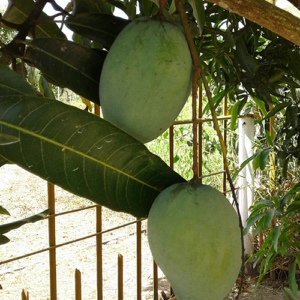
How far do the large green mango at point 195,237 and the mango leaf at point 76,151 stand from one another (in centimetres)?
4

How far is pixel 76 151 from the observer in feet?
1.39

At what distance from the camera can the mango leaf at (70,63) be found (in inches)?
21.8

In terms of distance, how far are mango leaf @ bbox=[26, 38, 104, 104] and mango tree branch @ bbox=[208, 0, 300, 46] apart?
7.5 inches

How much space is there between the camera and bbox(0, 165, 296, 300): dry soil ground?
2.66 meters

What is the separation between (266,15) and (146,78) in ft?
0.52

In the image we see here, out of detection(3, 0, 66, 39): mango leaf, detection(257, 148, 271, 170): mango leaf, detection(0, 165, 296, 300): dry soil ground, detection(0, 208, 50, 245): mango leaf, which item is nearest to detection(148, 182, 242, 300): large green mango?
detection(0, 208, 50, 245): mango leaf

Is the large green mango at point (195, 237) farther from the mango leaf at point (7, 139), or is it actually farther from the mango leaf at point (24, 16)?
the mango leaf at point (24, 16)

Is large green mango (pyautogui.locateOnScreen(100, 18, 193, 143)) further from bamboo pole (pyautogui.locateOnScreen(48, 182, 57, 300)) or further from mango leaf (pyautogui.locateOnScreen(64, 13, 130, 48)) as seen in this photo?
bamboo pole (pyautogui.locateOnScreen(48, 182, 57, 300))

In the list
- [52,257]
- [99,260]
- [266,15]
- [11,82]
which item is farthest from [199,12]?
[99,260]

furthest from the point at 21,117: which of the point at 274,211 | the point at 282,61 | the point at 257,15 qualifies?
the point at 274,211

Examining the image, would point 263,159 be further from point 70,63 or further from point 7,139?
point 7,139

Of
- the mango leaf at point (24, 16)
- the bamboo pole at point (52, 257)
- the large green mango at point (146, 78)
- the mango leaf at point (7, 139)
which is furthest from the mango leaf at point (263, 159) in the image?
the mango leaf at point (7, 139)

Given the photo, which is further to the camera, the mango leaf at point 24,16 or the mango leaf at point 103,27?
the mango leaf at point 24,16

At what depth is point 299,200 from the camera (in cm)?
139
